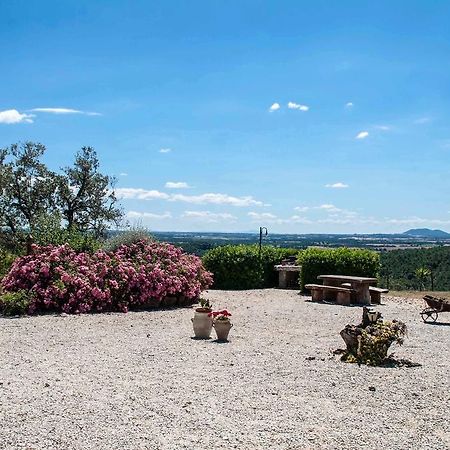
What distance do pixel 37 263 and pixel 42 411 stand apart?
778 centimetres

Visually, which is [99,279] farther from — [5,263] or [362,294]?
[362,294]

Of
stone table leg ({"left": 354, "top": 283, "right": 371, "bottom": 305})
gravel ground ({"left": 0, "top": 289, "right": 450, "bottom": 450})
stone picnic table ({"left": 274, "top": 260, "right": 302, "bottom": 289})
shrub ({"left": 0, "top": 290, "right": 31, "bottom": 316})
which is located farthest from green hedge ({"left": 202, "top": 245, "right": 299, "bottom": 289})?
gravel ground ({"left": 0, "top": 289, "right": 450, "bottom": 450})

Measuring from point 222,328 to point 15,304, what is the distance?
4946mm

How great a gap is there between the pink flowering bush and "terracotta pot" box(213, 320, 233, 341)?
3.93 m

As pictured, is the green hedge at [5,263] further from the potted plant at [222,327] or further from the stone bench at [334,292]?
the stone bench at [334,292]

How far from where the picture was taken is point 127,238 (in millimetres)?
14484

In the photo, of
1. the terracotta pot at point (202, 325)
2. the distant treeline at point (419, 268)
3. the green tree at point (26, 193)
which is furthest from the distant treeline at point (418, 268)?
the terracotta pot at point (202, 325)

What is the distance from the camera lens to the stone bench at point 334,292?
14.2m

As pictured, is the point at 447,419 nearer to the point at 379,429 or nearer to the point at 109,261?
the point at 379,429

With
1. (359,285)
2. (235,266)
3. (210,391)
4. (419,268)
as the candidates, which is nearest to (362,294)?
(359,285)

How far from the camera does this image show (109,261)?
43.3 feet

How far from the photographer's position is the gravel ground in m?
4.75

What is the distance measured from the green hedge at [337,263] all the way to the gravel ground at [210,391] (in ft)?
17.0

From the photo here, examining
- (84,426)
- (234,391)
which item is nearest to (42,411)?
(84,426)
